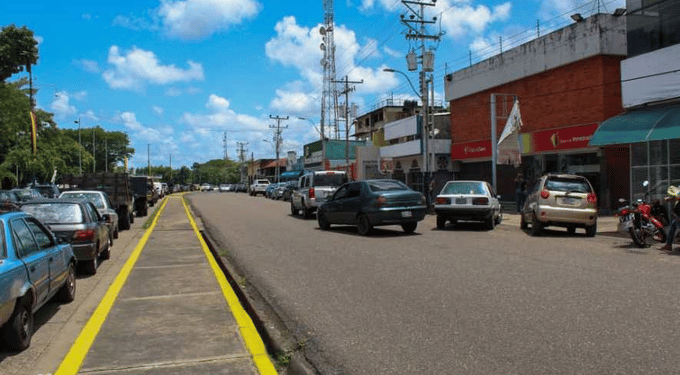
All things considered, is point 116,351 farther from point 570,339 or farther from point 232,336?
point 570,339

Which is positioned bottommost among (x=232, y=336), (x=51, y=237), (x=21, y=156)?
(x=232, y=336)

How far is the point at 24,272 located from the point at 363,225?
37.2 feet

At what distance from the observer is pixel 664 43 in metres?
18.1

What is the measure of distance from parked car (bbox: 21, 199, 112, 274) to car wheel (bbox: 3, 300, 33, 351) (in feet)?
13.8

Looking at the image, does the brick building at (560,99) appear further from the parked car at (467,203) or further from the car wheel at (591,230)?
the car wheel at (591,230)

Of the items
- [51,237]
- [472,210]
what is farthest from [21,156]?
[51,237]

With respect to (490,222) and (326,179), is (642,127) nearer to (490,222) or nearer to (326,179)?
(490,222)

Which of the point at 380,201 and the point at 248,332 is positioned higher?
the point at 380,201

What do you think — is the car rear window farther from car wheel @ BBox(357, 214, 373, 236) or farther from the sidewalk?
the sidewalk

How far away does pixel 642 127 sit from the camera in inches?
688

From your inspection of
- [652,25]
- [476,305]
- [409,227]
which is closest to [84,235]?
[476,305]

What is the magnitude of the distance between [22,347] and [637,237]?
12.2 meters

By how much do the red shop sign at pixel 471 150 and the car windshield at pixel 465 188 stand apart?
13.7 meters

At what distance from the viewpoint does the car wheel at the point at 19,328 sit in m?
5.34
